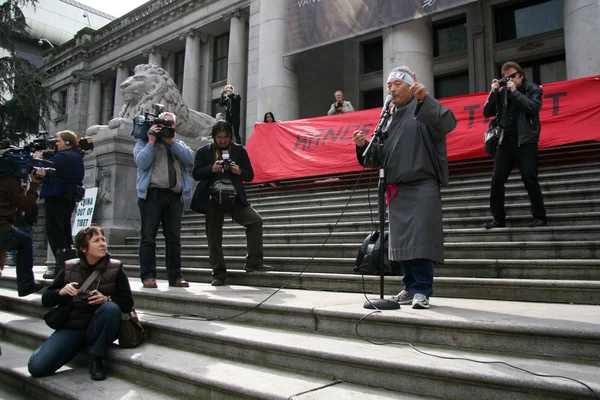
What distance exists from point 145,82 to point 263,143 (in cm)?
327

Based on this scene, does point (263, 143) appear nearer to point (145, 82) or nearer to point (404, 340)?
point (145, 82)

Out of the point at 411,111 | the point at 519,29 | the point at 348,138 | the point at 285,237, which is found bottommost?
the point at 285,237

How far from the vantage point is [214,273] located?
5.75 meters

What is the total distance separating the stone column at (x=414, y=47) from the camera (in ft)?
43.5

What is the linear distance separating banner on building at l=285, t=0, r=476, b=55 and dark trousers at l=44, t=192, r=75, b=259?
10.1 meters

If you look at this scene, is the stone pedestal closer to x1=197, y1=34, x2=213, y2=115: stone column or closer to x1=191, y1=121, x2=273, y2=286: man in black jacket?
x1=191, y1=121, x2=273, y2=286: man in black jacket

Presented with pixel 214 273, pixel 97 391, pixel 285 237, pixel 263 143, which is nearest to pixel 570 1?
pixel 263 143

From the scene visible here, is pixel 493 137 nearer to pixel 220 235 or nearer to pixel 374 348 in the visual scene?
pixel 220 235

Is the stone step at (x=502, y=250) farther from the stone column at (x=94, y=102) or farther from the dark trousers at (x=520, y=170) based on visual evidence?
the stone column at (x=94, y=102)

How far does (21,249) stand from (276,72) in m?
12.1

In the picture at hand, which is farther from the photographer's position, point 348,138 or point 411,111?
point 348,138

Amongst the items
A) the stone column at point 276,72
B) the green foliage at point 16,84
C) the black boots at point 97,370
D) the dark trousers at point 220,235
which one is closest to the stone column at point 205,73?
the green foliage at point 16,84

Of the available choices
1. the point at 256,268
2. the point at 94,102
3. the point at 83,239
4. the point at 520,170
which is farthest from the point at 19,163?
the point at 94,102

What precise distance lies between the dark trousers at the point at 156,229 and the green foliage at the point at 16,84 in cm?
1914
